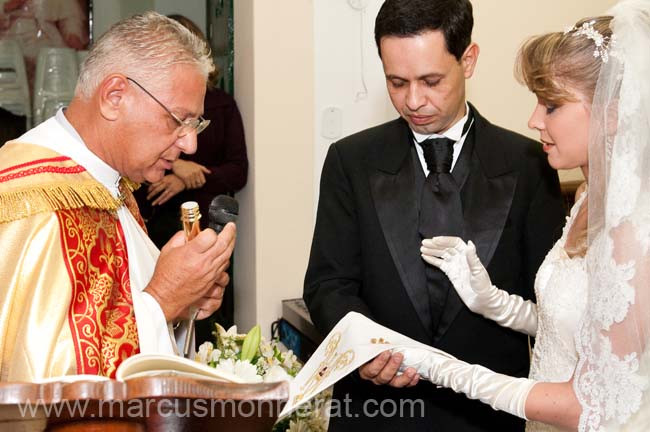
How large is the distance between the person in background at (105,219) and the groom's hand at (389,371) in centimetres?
46

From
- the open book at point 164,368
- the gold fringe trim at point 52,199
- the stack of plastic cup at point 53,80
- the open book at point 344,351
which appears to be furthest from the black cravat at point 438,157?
the stack of plastic cup at point 53,80

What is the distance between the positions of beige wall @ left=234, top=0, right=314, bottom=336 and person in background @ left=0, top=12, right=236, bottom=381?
228 centimetres

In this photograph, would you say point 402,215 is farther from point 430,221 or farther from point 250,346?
point 250,346

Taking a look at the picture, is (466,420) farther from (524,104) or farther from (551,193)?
(524,104)

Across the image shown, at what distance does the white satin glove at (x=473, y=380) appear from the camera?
1964 mm

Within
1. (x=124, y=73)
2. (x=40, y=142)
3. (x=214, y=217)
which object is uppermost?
(x=124, y=73)

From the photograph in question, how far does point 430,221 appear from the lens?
252 cm

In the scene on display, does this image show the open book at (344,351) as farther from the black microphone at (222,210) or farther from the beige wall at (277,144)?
the beige wall at (277,144)

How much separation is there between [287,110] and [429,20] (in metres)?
2.30

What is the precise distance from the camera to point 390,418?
2484 millimetres

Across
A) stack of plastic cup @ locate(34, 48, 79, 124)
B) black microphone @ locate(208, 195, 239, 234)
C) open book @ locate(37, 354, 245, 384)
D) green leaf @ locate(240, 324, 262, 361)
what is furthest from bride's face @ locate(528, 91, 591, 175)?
stack of plastic cup @ locate(34, 48, 79, 124)

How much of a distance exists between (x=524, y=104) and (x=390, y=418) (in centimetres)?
305

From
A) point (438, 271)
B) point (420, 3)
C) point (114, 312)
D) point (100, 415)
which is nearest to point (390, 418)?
point (438, 271)

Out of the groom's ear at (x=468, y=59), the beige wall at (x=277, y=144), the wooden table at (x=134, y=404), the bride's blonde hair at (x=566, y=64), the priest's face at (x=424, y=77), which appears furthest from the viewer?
the beige wall at (x=277, y=144)
